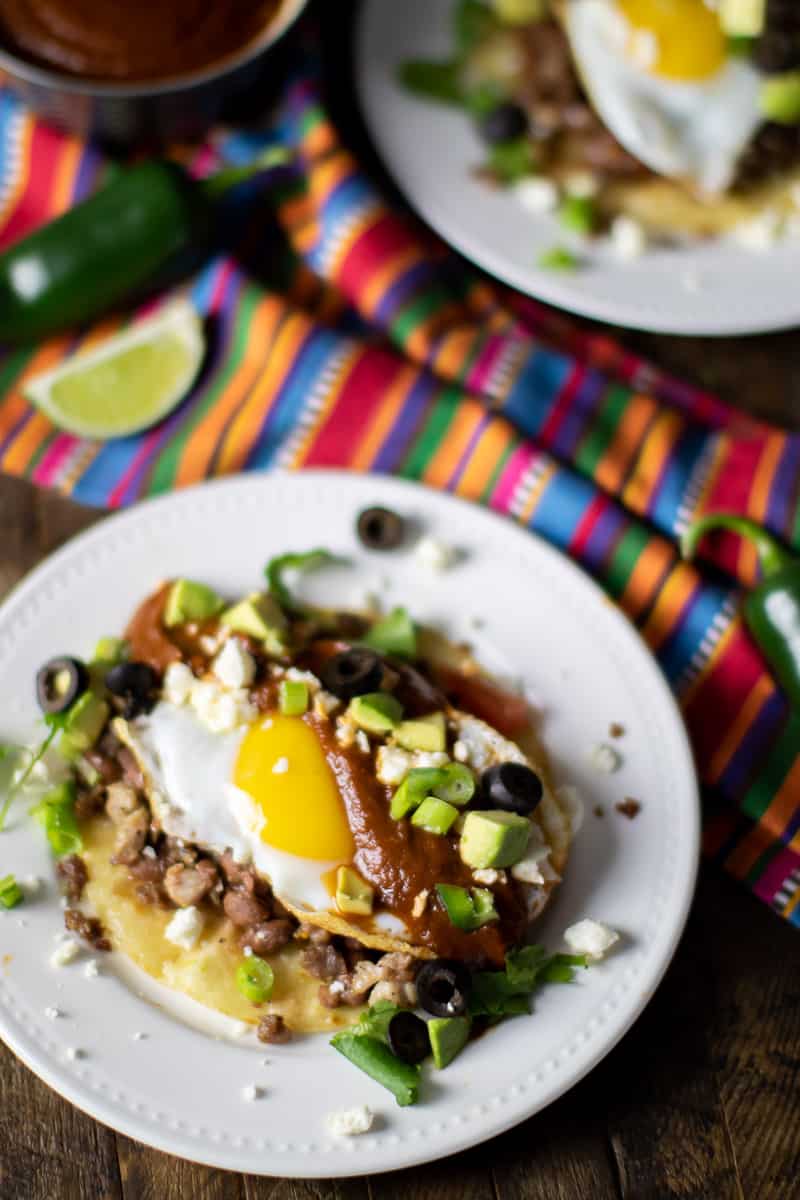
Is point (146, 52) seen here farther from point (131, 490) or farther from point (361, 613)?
point (361, 613)

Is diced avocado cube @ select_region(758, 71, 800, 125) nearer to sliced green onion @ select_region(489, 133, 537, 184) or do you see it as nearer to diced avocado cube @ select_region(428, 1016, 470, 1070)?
sliced green onion @ select_region(489, 133, 537, 184)

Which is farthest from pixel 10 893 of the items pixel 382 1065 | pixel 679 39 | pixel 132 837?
pixel 679 39

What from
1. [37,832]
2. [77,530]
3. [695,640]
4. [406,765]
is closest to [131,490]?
[77,530]

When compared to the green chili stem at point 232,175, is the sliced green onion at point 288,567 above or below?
below

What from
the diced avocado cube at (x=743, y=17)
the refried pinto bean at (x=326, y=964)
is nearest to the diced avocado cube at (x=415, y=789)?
the refried pinto bean at (x=326, y=964)

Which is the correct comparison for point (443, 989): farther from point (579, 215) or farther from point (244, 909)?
point (579, 215)

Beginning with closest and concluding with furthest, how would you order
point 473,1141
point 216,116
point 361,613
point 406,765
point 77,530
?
point 473,1141 → point 406,765 → point 361,613 → point 77,530 → point 216,116

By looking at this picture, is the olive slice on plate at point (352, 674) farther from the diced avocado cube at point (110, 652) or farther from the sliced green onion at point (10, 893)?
the sliced green onion at point (10, 893)
